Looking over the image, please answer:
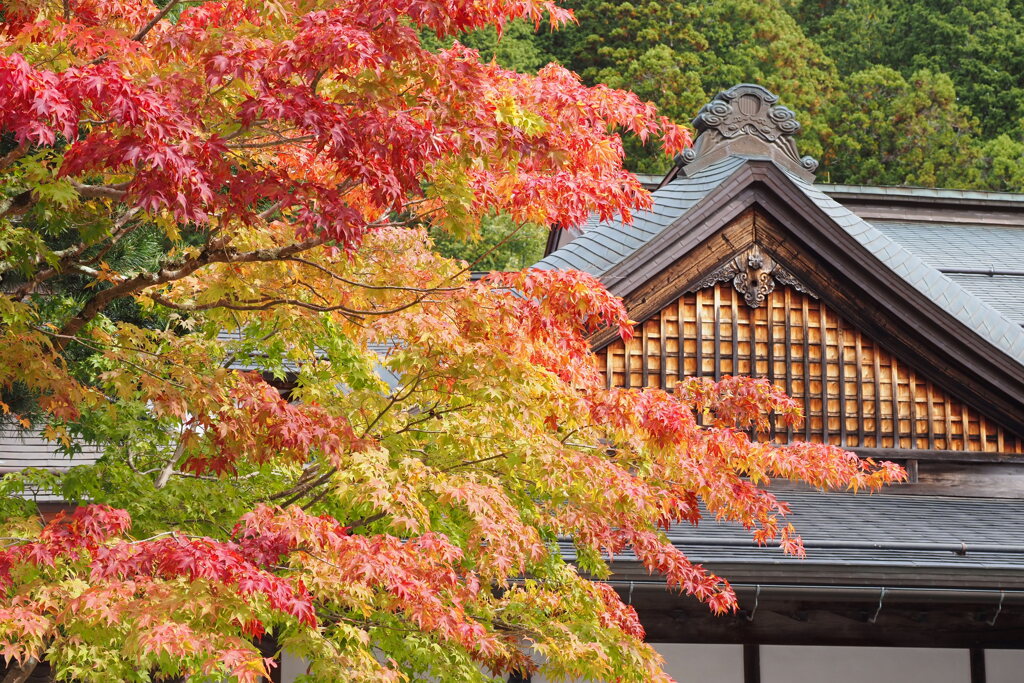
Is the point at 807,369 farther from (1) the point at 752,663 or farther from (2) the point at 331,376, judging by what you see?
(2) the point at 331,376

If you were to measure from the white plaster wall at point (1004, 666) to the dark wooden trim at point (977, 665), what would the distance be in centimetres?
4

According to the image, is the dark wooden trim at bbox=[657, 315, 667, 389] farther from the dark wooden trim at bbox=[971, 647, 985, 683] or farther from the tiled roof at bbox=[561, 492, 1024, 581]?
the dark wooden trim at bbox=[971, 647, 985, 683]

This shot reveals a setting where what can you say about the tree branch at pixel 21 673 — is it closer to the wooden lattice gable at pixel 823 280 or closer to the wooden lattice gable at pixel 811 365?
the wooden lattice gable at pixel 823 280

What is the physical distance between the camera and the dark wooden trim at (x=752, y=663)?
9.30 metres

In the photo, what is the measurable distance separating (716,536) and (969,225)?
1021 cm

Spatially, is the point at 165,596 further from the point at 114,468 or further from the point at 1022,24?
the point at 1022,24

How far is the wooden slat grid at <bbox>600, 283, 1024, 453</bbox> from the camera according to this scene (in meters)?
11.0

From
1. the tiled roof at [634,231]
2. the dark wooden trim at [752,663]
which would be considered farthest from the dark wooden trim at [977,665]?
the tiled roof at [634,231]

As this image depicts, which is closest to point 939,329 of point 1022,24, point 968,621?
point 968,621

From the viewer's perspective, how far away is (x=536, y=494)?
6832mm

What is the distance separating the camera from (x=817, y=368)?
36.5 feet

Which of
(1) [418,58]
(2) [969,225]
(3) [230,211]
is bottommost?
(3) [230,211]

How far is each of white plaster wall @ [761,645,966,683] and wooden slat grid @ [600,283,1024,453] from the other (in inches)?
88.0

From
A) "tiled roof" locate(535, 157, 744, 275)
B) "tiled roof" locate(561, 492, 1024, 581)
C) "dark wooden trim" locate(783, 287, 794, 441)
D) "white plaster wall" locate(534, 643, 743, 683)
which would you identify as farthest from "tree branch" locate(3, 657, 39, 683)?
"dark wooden trim" locate(783, 287, 794, 441)
